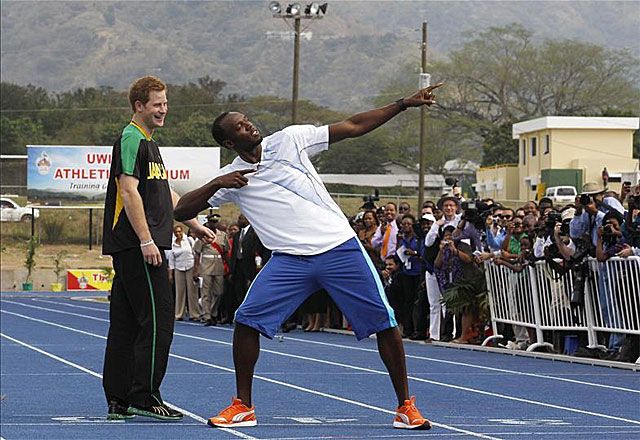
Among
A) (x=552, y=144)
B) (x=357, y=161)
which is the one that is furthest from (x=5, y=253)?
(x=357, y=161)

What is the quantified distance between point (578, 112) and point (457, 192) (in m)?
97.0

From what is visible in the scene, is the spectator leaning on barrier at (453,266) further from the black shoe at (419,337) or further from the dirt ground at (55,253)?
the dirt ground at (55,253)

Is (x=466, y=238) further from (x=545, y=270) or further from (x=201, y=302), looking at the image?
(x=201, y=302)

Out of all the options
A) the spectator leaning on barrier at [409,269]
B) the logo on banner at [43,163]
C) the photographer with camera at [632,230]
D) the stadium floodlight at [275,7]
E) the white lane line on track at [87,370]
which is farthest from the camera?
the logo on banner at [43,163]

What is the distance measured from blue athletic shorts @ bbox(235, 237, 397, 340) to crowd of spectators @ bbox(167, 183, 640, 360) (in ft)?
22.3

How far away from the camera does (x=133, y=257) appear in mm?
9055

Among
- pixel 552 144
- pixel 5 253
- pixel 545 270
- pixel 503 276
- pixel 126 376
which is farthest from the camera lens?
pixel 552 144

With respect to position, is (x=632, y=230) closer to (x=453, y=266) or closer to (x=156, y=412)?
(x=453, y=266)

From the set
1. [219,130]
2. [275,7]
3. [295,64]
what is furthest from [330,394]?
[275,7]

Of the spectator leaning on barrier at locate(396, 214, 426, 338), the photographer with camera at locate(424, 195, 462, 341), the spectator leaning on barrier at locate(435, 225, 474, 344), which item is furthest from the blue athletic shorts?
the spectator leaning on barrier at locate(396, 214, 426, 338)

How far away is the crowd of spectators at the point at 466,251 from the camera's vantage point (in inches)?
609

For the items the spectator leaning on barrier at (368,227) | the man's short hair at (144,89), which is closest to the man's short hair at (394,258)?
the spectator leaning on barrier at (368,227)

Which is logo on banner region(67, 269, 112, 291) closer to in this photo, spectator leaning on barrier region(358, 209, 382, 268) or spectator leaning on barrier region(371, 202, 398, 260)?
spectator leaning on barrier region(358, 209, 382, 268)

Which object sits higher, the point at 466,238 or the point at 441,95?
the point at 441,95
